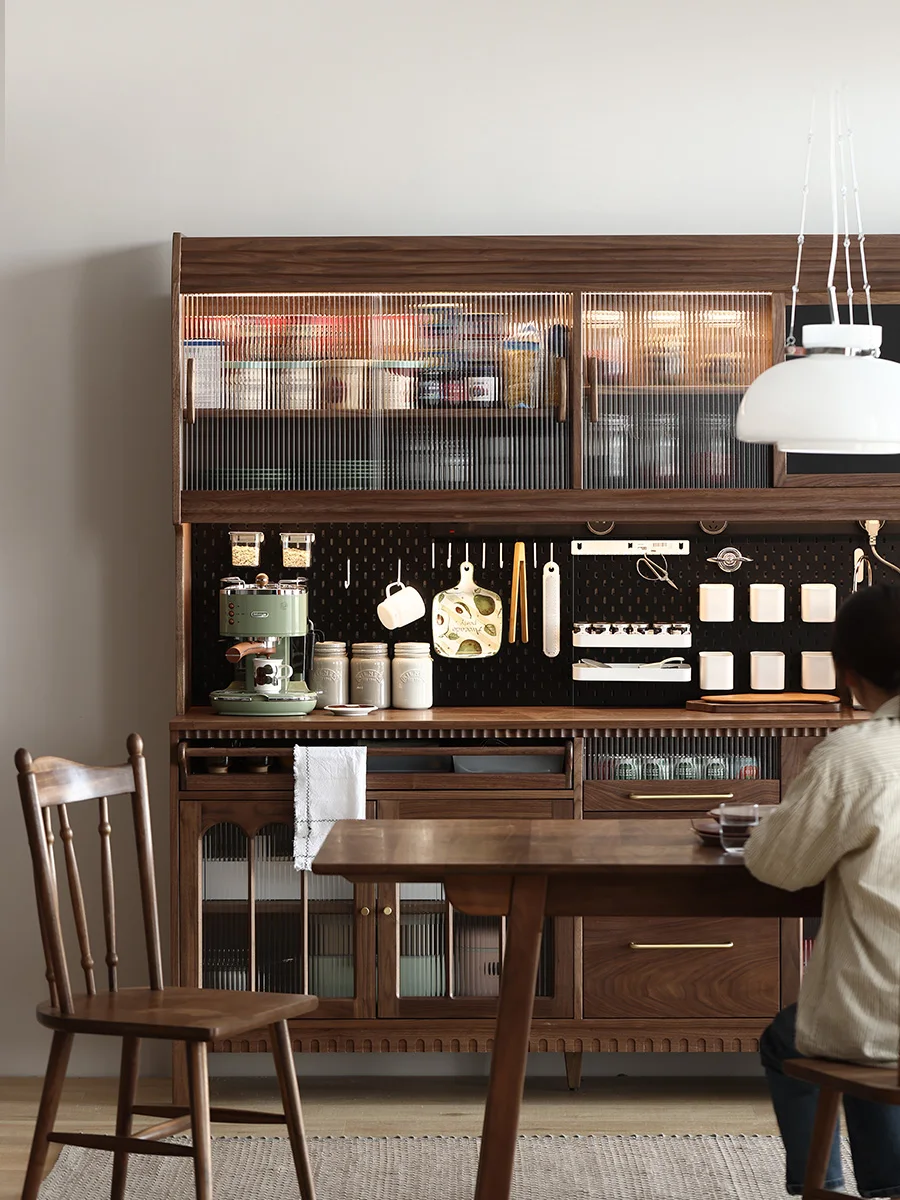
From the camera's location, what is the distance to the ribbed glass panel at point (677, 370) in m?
3.90

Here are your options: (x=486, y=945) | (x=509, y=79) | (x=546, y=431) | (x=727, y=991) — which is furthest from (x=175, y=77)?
(x=727, y=991)

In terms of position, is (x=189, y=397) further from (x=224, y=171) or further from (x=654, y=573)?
(x=654, y=573)

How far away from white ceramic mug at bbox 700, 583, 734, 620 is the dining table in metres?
1.62

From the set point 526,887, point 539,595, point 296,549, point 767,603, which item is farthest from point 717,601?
point 526,887

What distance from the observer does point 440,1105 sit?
3.79 metres

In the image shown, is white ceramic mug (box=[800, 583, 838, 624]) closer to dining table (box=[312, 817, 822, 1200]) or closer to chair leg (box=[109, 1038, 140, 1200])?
dining table (box=[312, 817, 822, 1200])

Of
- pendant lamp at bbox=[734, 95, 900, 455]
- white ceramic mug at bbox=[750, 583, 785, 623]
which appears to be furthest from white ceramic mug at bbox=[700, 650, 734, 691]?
pendant lamp at bbox=[734, 95, 900, 455]

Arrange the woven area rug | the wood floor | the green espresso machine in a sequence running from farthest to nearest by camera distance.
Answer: the green espresso machine → the wood floor → the woven area rug

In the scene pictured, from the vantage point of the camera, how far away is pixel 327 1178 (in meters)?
3.25

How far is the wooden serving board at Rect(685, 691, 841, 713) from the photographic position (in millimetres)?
3885

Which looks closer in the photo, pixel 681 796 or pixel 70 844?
pixel 70 844

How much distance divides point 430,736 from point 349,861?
1.33m

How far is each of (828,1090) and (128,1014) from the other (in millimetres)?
1291

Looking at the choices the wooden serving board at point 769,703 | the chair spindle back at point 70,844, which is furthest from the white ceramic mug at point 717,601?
the chair spindle back at point 70,844
